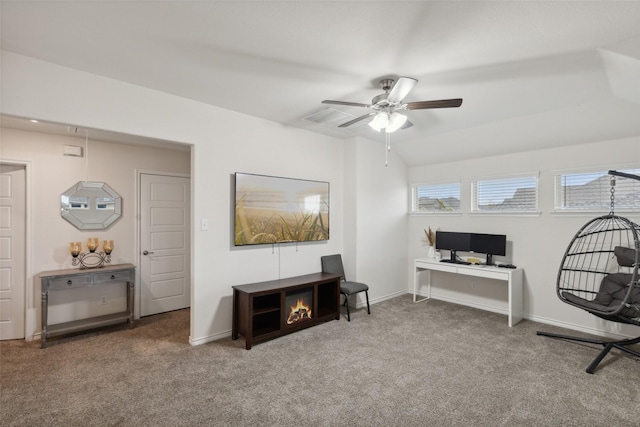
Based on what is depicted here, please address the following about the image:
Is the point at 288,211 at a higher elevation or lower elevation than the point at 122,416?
higher

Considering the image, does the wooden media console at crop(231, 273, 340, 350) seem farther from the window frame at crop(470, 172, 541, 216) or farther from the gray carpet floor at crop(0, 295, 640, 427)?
the window frame at crop(470, 172, 541, 216)

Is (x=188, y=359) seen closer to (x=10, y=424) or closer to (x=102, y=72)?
(x=10, y=424)

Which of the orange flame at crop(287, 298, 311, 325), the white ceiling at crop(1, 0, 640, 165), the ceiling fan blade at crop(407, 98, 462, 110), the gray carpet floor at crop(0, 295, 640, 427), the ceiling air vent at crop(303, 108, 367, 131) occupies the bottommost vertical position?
the gray carpet floor at crop(0, 295, 640, 427)

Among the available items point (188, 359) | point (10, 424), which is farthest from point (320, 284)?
point (10, 424)

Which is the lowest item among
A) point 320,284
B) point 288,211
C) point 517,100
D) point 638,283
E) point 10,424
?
point 10,424

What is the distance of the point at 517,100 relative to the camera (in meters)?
3.08

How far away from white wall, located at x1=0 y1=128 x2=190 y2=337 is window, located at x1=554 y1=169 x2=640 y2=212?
5.55m

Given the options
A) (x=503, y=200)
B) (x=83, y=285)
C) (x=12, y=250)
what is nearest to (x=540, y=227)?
(x=503, y=200)

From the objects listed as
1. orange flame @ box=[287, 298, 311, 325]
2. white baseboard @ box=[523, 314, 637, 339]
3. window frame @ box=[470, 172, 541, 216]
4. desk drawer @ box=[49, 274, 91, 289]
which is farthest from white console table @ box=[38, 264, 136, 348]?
white baseboard @ box=[523, 314, 637, 339]

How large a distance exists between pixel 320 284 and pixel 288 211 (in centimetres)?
103

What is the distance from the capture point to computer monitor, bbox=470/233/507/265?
13.8 feet

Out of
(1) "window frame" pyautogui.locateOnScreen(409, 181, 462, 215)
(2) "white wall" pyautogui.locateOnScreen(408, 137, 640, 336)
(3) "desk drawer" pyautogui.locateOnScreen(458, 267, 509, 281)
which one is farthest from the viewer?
(1) "window frame" pyautogui.locateOnScreen(409, 181, 462, 215)

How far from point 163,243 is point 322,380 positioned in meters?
3.07

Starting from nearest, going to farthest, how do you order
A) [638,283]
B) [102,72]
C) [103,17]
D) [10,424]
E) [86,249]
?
[103,17]
[10,424]
[102,72]
[638,283]
[86,249]
